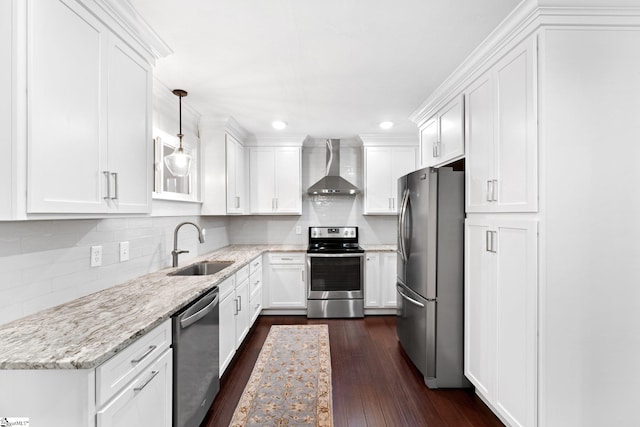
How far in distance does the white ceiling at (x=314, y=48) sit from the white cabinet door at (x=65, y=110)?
445mm

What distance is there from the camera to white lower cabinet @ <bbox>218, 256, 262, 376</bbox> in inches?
95.1

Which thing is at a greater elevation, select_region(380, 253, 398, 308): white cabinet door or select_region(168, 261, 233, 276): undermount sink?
select_region(168, 261, 233, 276): undermount sink

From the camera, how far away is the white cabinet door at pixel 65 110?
3.67ft

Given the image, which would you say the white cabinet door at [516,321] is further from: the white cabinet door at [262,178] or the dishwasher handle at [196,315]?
the white cabinet door at [262,178]

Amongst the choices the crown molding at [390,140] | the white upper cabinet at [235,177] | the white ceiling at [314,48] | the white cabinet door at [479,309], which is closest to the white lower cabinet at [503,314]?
the white cabinet door at [479,309]

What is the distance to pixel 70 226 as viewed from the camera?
5.53ft

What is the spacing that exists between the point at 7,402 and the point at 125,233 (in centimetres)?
127

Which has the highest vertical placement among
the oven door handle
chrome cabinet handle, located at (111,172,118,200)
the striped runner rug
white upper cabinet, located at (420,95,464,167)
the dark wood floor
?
white upper cabinet, located at (420,95,464,167)

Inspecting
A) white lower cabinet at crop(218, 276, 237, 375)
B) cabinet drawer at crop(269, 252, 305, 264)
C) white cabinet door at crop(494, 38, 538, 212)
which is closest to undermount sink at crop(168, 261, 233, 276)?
white lower cabinet at crop(218, 276, 237, 375)

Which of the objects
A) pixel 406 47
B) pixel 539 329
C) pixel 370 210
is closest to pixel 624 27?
pixel 406 47

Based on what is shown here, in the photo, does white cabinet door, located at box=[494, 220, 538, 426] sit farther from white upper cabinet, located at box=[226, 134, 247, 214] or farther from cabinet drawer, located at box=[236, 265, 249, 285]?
white upper cabinet, located at box=[226, 134, 247, 214]

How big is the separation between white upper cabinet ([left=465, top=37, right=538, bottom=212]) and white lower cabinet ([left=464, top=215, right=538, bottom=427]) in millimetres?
150

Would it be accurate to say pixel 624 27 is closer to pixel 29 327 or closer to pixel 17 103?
pixel 17 103

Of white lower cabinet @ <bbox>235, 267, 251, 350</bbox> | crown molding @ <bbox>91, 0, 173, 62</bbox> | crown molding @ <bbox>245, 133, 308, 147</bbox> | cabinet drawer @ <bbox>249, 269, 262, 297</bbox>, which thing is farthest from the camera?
crown molding @ <bbox>245, 133, 308, 147</bbox>
